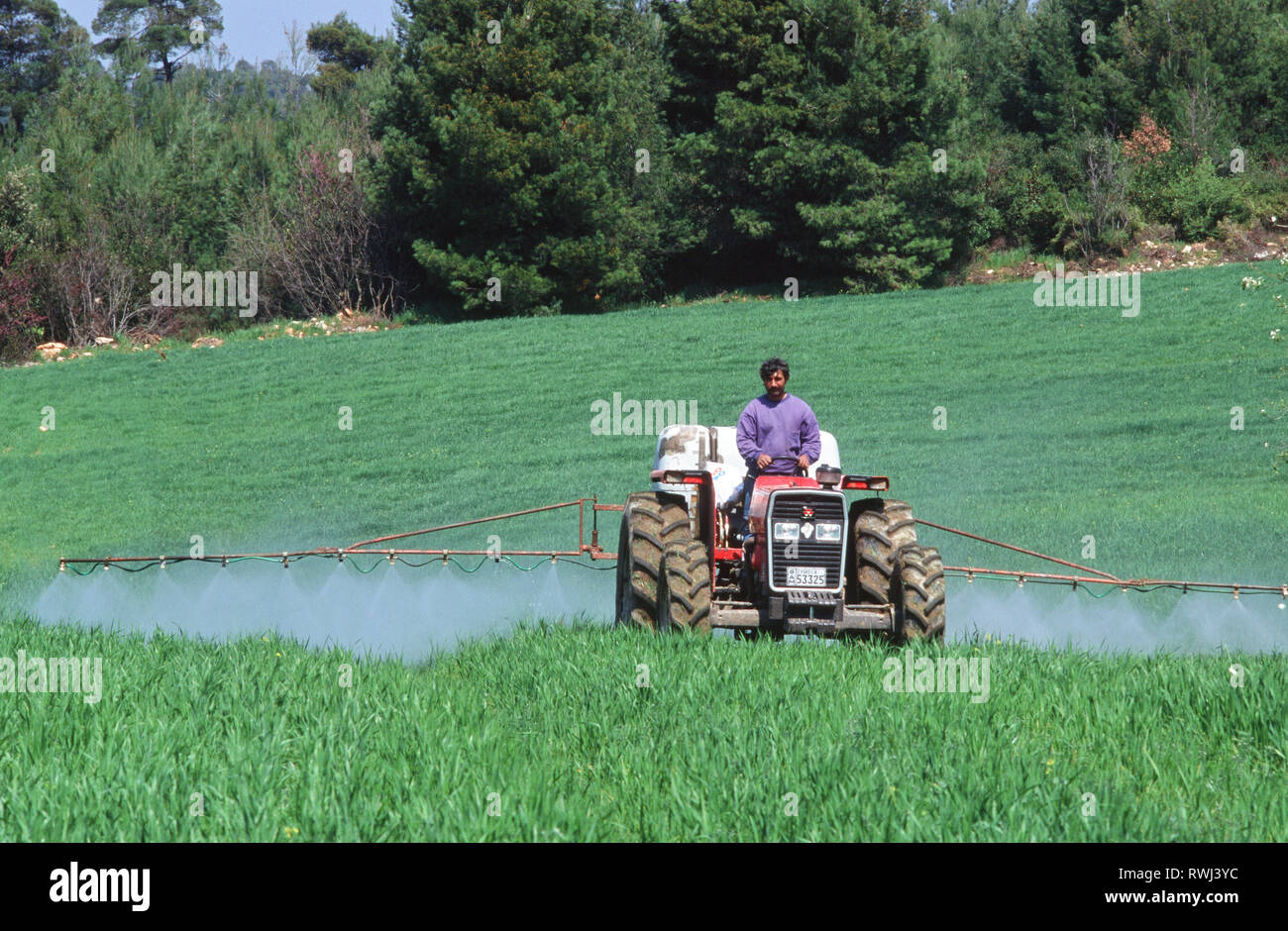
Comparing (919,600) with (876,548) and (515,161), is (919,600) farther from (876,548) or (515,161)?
(515,161)

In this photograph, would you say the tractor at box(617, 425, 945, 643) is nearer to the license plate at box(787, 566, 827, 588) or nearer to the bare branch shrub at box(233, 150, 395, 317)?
the license plate at box(787, 566, 827, 588)

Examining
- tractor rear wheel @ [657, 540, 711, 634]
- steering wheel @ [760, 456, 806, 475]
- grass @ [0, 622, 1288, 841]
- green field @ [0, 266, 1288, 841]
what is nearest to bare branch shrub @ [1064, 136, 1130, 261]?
green field @ [0, 266, 1288, 841]

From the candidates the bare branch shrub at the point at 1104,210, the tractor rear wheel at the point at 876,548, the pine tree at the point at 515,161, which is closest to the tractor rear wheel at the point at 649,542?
the tractor rear wheel at the point at 876,548

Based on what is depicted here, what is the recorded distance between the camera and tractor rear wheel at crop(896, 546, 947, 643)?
8.45 m

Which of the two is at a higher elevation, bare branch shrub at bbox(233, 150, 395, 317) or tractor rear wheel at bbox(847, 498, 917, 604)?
bare branch shrub at bbox(233, 150, 395, 317)

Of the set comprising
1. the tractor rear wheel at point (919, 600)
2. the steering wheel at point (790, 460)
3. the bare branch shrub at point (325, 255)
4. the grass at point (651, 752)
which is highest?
the bare branch shrub at point (325, 255)

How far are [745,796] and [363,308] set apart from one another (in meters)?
41.7

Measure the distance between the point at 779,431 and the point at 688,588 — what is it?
1638 millimetres

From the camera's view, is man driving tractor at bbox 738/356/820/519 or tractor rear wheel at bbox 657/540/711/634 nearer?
tractor rear wheel at bbox 657/540/711/634

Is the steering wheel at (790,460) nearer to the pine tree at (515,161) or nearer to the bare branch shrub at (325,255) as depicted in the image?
the pine tree at (515,161)

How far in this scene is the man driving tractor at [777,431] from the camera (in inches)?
376

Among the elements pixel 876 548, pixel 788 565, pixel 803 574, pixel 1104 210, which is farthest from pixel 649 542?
pixel 1104 210

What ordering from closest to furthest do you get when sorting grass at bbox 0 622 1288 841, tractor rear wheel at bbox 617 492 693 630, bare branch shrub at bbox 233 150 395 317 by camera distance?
grass at bbox 0 622 1288 841 < tractor rear wheel at bbox 617 492 693 630 < bare branch shrub at bbox 233 150 395 317
